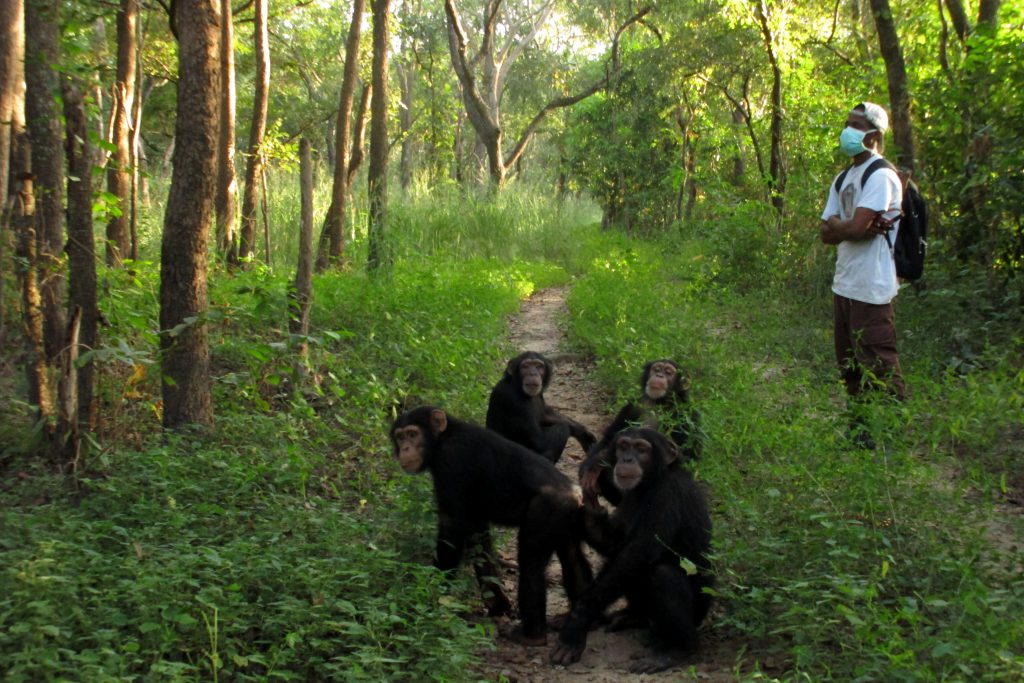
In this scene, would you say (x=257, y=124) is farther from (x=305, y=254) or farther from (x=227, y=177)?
(x=305, y=254)

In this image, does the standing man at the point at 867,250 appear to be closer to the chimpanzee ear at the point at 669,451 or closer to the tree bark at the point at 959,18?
the chimpanzee ear at the point at 669,451

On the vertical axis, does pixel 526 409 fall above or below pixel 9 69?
below

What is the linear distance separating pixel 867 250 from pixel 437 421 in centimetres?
313

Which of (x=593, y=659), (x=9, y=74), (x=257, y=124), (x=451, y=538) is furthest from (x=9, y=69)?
(x=257, y=124)

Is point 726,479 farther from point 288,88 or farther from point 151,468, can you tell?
point 288,88

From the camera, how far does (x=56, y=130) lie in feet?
21.4

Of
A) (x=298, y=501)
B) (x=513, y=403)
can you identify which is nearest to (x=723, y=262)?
(x=513, y=403)

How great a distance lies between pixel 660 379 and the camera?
5855 millimetres

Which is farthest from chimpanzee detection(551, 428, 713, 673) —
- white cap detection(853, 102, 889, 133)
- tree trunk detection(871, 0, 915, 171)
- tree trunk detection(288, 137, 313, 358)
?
tree trunk detection(871, 0, 915, 171)

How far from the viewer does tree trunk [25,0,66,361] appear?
6.19m

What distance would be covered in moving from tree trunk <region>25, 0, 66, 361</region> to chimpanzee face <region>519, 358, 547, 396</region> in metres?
2.99

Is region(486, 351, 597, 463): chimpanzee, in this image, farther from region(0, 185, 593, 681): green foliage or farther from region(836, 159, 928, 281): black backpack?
region(836, 159, 928, 281): black backpack

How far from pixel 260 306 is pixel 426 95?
97.5 feet

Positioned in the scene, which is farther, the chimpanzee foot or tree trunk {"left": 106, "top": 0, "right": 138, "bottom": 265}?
tree trunk {"left": 106, "top": 0, "right": 138, "bottom": 265}
